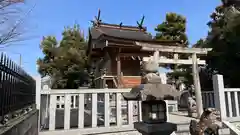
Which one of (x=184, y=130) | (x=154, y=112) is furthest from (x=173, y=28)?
(x=154, y=112)

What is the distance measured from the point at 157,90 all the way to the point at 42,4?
3.12 meters

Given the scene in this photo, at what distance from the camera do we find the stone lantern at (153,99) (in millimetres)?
2564

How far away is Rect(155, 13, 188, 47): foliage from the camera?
14695mm

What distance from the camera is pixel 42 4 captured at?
3865 mm

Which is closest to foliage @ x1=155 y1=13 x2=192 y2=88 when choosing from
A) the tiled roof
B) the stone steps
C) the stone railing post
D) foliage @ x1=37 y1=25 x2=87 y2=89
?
the tiled roof

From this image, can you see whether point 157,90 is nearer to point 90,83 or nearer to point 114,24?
point 114,24

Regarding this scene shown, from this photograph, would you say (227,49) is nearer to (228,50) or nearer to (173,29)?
(228,50)

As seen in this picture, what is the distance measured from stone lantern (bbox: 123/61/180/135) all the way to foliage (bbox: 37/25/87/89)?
542 inches

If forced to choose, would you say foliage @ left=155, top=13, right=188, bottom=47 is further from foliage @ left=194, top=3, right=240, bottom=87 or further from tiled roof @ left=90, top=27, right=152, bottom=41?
foliage @ left=194, top=3, right=240, bottom=87

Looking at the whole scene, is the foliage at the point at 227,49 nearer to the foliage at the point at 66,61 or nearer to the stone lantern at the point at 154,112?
the stone lantern at the point at 154,112

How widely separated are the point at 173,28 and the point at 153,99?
43.5ft

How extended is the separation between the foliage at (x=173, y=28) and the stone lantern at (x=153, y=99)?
12.5 m

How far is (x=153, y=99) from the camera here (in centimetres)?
257

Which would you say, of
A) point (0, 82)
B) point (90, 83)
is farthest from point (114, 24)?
point (0, 82)
